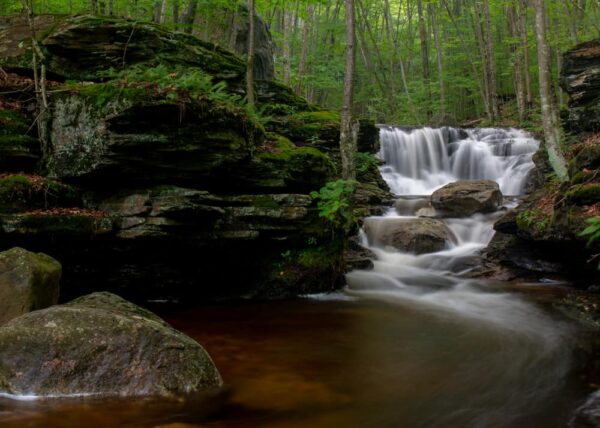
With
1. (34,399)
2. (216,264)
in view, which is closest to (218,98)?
(216,264)

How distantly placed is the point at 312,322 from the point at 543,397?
3138 mm

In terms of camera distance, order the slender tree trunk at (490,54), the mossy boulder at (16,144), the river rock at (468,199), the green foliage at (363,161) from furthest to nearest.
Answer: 1. the slender tree trunk at (490,54)
2. the green foliage at (363,161)
3. the river rock at (468,199)
4. the mossy boulder at (16,144)

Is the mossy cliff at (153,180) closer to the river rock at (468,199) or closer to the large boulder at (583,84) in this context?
the river rock at (468,199)

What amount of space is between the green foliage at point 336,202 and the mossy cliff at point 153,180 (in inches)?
8.6

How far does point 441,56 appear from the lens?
27.1 meters

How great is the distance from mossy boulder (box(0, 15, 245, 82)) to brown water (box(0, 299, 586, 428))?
451 cm

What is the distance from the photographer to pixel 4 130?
6.84 metres

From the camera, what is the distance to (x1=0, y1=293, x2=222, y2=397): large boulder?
151 inches

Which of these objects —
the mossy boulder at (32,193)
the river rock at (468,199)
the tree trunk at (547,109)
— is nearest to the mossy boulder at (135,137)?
the mossy boulder at (32,193)

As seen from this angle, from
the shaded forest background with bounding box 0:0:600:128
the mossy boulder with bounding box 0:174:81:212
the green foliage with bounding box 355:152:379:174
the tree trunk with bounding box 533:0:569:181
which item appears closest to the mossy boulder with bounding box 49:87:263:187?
the mossy boulder with bounding box 0:174:81:212

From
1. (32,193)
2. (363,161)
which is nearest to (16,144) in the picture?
(32,193)

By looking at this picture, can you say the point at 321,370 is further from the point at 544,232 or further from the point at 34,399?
the point at 544,232

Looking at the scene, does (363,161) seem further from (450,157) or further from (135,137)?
(135,137)

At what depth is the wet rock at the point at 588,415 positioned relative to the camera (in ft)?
12.5
